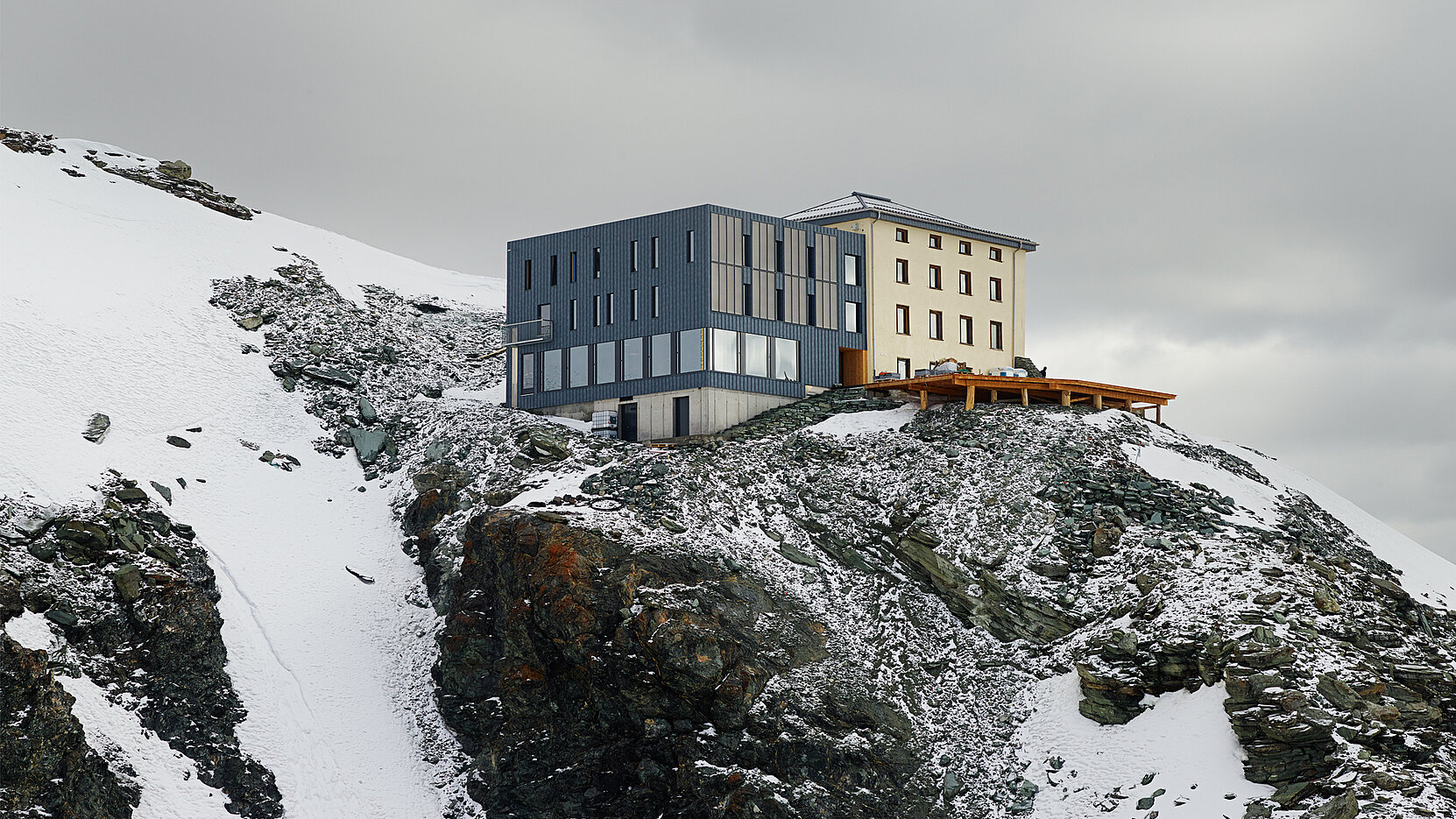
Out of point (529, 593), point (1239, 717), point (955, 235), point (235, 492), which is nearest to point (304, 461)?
point (235, 492)

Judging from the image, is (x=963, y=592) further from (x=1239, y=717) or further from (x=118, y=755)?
(x=118, y=755)

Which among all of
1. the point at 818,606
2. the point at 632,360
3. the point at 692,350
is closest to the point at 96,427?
the point at 632,360

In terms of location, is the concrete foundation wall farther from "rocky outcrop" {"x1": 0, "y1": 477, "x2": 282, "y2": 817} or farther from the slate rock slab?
"rocky outcrop" {"x1": 0, "y1": 477, "x2": 282, "y2": 817}

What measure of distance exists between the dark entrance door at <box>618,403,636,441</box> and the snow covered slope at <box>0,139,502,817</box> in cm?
1045

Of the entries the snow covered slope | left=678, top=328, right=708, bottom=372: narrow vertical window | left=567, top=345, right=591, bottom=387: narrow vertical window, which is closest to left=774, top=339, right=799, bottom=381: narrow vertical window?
left=678, top=328, right=708, bottom=372: narrow vertical window

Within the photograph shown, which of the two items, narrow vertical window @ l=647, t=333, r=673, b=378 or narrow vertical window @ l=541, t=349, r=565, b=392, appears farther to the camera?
narrow vertical window @ l=541, t=349, r=565, b=392

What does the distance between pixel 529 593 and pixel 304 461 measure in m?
16.0

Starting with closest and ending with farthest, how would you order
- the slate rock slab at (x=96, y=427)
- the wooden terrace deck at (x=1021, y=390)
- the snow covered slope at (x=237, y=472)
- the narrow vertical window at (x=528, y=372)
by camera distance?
1. the snow covered slope at (x=237, y=472)
2. the slate rock slab at (x=96, y=427)
3. the wooden terrace deck at (x=1021, y=390)
4. the narrow vertical window at (x=528, y=372)

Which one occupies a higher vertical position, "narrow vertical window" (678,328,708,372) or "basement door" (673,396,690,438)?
"narrow vertical window" (678,328,708,372)

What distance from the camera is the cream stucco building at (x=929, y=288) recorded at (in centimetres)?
6194

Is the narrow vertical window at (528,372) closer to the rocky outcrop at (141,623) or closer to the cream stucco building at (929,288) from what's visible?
the cream stucco building at (929,288)

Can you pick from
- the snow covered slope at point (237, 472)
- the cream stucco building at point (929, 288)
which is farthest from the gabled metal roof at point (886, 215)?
the snow covered slope at point (237, 472)

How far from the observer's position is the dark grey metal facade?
A: 188 ft

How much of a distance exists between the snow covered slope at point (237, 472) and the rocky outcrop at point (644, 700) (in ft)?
7.72
